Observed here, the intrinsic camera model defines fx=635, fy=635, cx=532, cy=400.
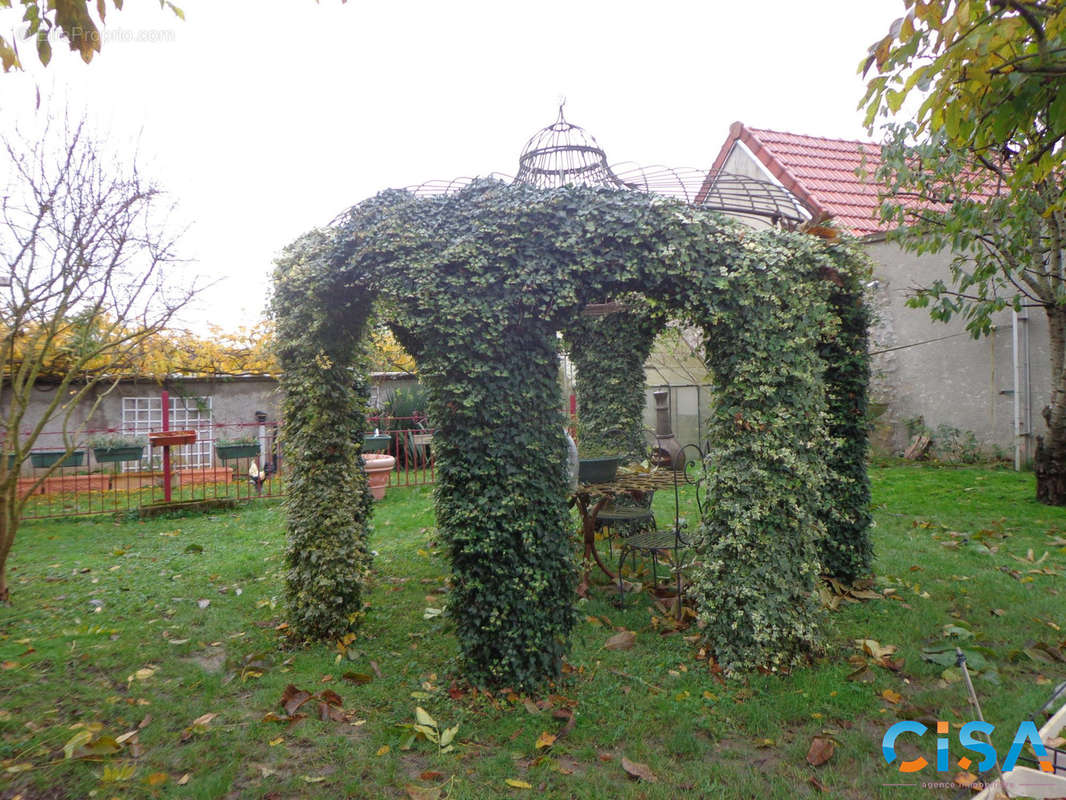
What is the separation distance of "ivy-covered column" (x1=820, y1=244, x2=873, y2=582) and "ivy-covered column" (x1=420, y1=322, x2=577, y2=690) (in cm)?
269

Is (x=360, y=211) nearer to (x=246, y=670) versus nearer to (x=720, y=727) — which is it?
(x=246, y=670)

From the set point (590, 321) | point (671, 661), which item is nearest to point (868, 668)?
point (671, 661)

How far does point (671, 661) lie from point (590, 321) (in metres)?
4.58

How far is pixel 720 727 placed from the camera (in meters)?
3.25

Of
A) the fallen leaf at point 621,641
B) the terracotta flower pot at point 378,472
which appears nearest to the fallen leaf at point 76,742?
the fallen leaf at point 621,641

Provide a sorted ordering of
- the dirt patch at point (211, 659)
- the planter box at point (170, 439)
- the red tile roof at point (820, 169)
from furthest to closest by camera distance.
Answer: the red tile roof at point (820, 169), the planter box at point (170, 439), the dirt patch at point (211, 659)

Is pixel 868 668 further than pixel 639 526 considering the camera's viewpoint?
No

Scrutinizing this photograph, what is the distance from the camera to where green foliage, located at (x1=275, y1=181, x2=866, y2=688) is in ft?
11.2

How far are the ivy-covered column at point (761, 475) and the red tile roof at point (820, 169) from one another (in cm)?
766

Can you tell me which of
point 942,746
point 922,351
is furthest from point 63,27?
point 922,351

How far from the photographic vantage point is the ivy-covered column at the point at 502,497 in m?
3.46

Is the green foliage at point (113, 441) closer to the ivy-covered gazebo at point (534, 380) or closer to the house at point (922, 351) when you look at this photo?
the ivy-covered gazebo at point (534, 380)

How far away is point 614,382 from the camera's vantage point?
25.8 feet

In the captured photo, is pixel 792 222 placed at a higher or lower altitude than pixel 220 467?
higher
